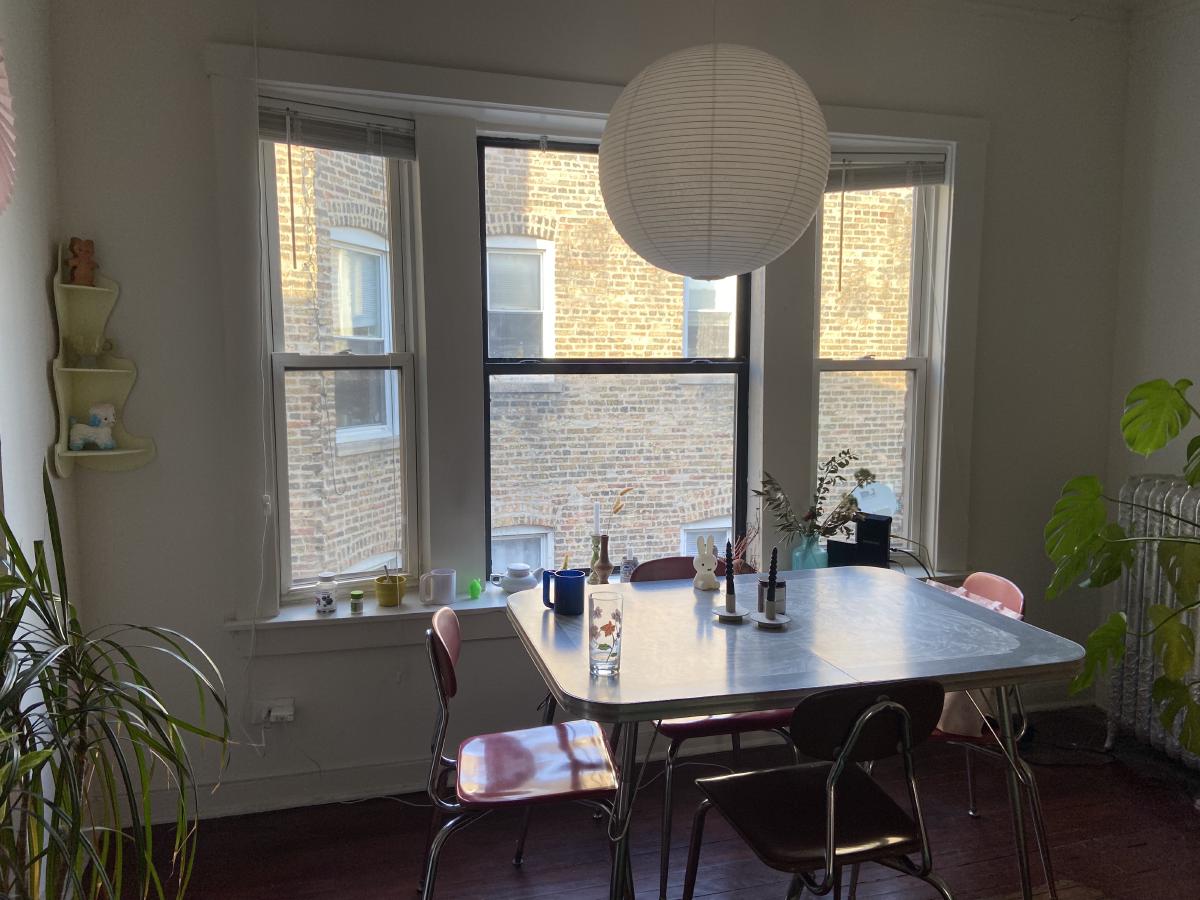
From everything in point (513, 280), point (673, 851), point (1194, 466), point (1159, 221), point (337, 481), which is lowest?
point (673, 851)

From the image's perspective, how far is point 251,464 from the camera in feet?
9.18

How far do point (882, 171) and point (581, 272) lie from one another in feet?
4.17

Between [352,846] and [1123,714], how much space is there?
→ 9.53ft

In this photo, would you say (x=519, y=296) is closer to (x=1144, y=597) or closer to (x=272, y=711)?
(x=272, y=711)

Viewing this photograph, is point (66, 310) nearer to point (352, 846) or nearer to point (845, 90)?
point (352, 846)

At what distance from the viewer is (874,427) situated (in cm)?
363

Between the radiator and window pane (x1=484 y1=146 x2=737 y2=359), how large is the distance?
1760 mm

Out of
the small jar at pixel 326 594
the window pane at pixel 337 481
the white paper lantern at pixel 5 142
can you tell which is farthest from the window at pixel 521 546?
the white paper lantern at pixel 5 142

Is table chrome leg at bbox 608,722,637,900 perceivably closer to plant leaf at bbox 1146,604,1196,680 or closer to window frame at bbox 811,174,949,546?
plant leaf at bbox 1146,604,1196,680

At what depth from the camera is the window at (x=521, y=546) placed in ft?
10.8

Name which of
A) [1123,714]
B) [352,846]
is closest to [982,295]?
[1123,714]

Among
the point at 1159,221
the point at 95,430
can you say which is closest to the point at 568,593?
the point at 95,430

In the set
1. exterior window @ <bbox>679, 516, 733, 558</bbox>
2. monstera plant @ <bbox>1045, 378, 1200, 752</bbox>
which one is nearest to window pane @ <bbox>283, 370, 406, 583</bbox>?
exterior window @ <bbox>679, 516, 733, 558</bbox>

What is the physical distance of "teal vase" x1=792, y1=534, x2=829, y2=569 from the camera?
3322 mm
